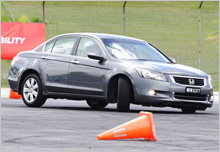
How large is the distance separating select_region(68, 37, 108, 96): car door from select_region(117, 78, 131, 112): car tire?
501mm

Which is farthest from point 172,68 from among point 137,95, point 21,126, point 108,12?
point 108,12

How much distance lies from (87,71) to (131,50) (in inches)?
40.5

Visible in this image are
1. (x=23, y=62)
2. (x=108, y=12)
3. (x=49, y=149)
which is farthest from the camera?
(x=108, y=12)

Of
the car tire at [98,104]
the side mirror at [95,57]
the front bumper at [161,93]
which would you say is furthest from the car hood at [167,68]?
the car tire at [98,104]

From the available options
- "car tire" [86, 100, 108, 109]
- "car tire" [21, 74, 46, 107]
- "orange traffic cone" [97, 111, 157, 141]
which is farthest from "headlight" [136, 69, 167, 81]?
"orange traffic cone" [97, 111, 157, 141]

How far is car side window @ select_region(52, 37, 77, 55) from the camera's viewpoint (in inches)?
599

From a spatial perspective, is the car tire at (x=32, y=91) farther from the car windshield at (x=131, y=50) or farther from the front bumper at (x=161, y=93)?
the front bumper at (x=161, y=93)

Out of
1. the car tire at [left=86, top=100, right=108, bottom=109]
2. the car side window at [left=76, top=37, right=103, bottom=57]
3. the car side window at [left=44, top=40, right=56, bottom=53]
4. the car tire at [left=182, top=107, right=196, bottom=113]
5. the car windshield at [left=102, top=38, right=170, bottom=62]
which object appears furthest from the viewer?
the car tire at [left=86, top=100, right=108, bottom=109]

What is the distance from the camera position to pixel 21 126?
1080cm

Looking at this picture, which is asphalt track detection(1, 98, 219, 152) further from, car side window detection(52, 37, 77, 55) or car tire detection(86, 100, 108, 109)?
car tire detection(86, 100, 108, 109)

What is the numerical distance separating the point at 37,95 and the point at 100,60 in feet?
5.46

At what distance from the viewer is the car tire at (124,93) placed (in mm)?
13789

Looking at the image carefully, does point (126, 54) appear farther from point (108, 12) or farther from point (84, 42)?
point (108, 12)

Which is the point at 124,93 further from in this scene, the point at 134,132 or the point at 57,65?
the point at 134,132
